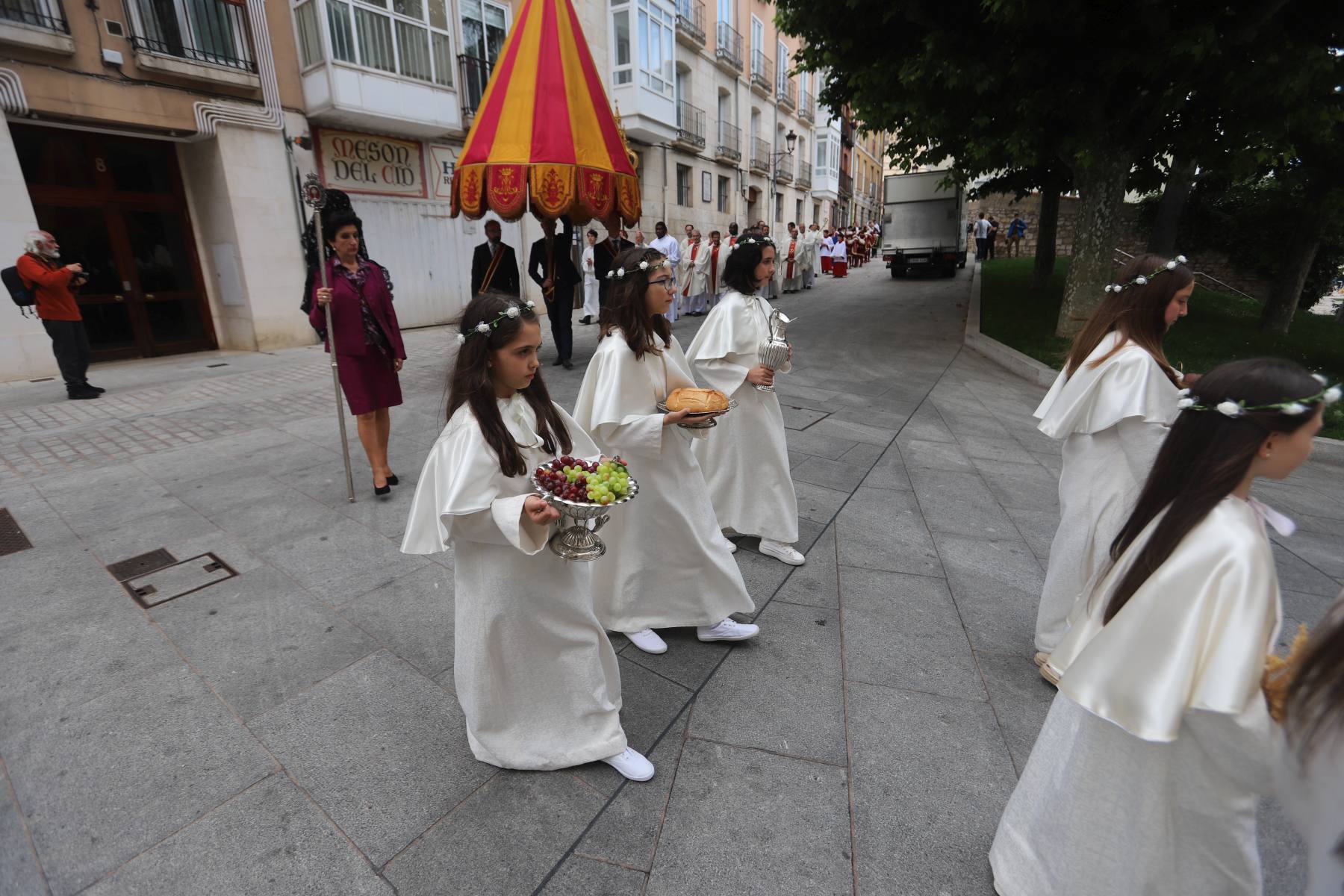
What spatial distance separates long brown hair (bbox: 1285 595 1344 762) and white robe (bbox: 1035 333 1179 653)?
1.62 m

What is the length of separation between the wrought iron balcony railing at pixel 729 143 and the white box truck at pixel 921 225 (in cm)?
604

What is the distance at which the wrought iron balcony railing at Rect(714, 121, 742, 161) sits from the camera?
84.0 ft

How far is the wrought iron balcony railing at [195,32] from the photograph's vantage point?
32.9 ft

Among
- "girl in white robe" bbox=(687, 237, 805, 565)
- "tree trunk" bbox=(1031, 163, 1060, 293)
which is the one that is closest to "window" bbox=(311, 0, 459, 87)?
"girl in white robe" bbox=(687, 237, 805, 565)

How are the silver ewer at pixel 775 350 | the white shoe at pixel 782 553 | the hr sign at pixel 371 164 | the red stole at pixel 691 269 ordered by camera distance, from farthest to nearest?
the red stole at pixel 691 269 → the hr sign at pixel 371 164 → the white shoe at pixel 782 553 → the silver ewer at pixel 775 350

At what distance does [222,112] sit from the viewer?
1087 centimetres

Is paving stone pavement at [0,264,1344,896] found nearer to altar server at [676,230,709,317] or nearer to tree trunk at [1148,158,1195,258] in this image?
tree trunk at [1148,158,1195,258]

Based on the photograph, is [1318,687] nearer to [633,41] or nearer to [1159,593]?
[1159,593]

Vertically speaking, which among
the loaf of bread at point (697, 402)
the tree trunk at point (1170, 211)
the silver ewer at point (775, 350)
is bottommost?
the loaf of bread at point (697, 402)

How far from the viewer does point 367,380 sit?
5051 millimetres

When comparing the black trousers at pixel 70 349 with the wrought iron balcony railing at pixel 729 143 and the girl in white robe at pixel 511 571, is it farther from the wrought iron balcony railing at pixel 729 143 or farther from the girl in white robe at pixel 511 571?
the wrought iron balcony railing at pixel 729 143

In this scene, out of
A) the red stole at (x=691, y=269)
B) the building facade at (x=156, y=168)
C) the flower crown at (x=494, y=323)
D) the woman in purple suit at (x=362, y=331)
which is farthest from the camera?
the red stole at (x=691, y=269)

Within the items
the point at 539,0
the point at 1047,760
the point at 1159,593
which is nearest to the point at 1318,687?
the point at 1159,593

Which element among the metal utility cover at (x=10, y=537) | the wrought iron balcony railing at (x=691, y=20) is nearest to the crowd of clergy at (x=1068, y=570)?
the metal utility cover at (x=10, y=537)
